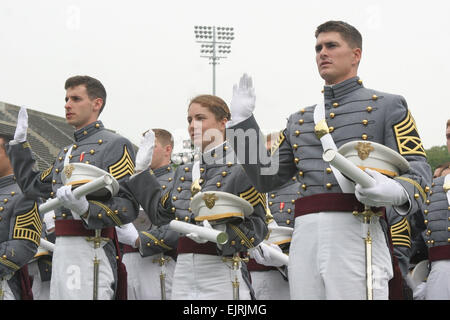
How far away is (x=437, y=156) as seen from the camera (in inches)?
2309

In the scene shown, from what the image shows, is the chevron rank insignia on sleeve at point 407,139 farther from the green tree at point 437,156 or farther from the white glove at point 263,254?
the green tree at point 437,156

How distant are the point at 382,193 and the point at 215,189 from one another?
2.33 meters

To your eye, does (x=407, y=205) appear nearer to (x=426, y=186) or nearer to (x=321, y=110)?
(x=426, y=186)

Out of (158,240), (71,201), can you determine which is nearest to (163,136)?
(158,240)

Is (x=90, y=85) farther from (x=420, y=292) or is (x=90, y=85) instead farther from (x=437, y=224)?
(x=420, y=292)

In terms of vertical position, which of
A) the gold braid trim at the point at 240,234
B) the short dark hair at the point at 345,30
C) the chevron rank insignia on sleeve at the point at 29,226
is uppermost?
the short dark hair at the point at 345,30

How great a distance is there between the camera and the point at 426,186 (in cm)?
513

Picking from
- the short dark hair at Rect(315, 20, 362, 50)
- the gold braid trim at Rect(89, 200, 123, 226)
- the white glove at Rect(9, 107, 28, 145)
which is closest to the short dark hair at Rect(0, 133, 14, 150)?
the white glove at Rect(9, 107, 28, 145)

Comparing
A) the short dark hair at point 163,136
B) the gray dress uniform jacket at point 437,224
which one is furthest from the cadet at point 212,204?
the short dark hair at point 163,136

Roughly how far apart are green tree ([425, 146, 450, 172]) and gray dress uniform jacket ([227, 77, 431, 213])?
5211cm

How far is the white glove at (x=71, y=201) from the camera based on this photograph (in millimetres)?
6738

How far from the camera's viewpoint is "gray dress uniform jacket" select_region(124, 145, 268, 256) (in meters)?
6.56
